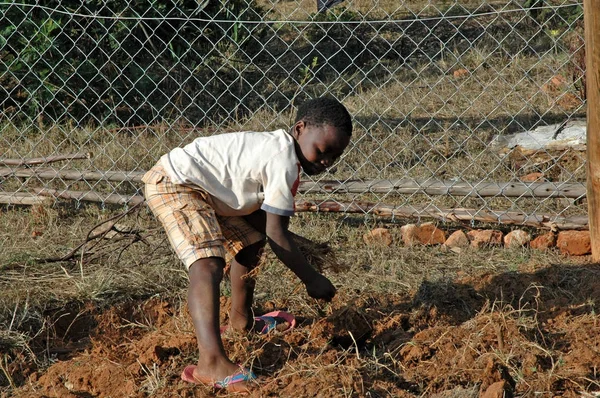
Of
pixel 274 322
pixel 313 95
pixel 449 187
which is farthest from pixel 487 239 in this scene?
pixel 313 95

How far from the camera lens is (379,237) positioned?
4.91m

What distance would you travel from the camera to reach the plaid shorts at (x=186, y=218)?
3.15m

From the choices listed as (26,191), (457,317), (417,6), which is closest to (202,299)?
(457,317)

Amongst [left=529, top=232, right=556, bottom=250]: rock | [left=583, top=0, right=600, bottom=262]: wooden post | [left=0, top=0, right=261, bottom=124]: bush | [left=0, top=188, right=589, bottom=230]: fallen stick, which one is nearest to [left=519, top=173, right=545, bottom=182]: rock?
[left=0, top=188, right=589, bottom=230]: fallen stick

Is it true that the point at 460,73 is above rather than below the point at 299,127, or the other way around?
below

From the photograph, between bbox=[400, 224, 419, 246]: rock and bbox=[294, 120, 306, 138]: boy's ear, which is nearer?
bbox=[294, 120, 306, 138]: boy's ear

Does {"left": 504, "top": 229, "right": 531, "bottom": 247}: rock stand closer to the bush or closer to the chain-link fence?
the chain-link fence

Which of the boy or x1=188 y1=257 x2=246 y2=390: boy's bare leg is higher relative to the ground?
the boy

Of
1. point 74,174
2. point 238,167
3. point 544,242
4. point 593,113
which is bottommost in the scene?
point 544,242

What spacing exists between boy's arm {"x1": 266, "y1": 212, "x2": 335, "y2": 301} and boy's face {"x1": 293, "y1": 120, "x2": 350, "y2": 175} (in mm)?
271

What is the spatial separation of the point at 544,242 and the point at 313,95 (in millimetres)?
2892

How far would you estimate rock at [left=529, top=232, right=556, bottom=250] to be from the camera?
15.5 feet

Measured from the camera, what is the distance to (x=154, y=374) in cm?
319

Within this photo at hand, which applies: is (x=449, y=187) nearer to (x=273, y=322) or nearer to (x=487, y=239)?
(x=487, y=239)
